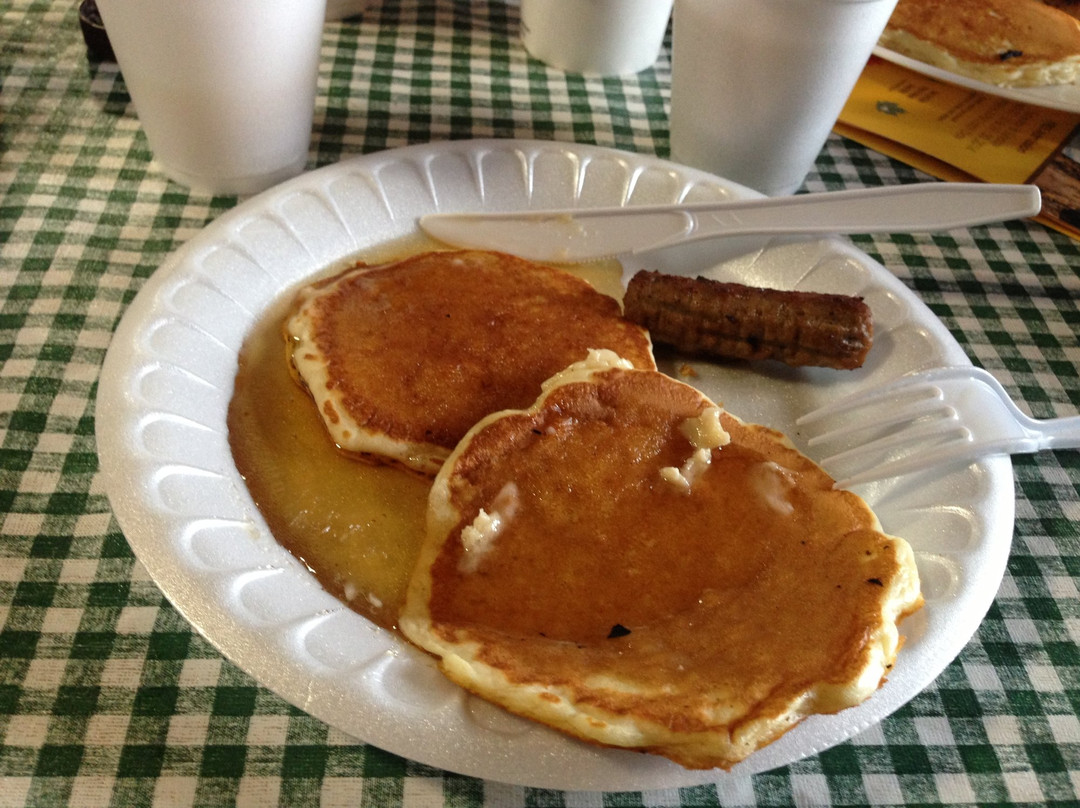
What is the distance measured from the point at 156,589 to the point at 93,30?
162 centimetres

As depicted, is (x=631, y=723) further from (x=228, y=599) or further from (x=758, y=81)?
(x=758, y=81)

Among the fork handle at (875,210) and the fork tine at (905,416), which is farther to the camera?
the fork handle at (875,210)

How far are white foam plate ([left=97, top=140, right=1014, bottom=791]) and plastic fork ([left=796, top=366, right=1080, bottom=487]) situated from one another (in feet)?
0.15

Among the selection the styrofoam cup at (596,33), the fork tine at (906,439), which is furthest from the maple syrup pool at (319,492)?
the styrofoam cup at (596,33)

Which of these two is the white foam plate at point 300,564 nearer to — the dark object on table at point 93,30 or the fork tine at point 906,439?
the fork tine at point 906,439

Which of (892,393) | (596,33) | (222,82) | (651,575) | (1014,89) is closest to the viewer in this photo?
(651,575)

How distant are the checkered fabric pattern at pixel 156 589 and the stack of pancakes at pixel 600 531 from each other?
0.18 meters

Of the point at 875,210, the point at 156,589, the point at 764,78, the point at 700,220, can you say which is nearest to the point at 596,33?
the point at 764,78

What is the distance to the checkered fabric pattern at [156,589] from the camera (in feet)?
3.36

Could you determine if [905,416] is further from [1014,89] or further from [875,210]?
[1014,89]

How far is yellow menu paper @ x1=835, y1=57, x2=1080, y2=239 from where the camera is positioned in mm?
2135

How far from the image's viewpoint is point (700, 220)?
1.64m

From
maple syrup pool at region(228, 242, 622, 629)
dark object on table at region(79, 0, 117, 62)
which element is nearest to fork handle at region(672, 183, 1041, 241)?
maple syrup pool at region(228, 242, 622, 629)

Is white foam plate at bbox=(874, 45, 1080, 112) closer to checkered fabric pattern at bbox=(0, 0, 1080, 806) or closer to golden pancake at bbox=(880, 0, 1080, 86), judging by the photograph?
golden pancake at bbox=(880, 0, 1080, 86)
